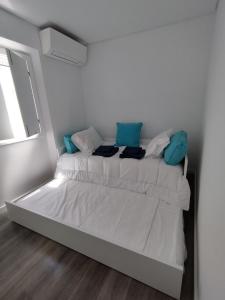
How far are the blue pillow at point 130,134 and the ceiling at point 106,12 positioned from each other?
4.86 feet

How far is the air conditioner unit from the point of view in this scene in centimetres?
214

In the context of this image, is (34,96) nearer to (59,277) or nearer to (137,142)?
(137,142)

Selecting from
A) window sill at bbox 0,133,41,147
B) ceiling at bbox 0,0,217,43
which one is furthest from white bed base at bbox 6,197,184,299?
ceiling at bbox 0,0,217,43

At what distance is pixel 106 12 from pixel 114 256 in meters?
2.64

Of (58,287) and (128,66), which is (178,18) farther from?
(58,287)

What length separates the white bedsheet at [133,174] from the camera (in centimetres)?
179

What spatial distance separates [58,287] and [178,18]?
10.9 ft

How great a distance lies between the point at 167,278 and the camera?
3.50ft

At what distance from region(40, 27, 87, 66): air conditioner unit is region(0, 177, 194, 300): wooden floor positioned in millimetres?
2487

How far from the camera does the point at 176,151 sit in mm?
1835

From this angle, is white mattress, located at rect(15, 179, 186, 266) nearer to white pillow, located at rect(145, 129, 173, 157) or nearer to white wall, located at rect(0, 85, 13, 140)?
white pillow, located at rect(145, 129, 173, 157)

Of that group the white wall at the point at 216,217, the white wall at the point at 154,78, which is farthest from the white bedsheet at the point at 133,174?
the white wall at the point at 154,78

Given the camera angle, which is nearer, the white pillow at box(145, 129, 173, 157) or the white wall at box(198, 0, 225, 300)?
the white wall at box(198, 0, 225, 300)

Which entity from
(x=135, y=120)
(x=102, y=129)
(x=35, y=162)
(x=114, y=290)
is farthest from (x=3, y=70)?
(x=114, y=290)
